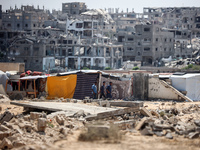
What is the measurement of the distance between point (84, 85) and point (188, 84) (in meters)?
5.04

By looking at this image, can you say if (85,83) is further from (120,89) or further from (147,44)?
(147,44)

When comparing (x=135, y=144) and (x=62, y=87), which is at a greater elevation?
(x=135, y=144)

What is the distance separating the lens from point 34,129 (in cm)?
1177

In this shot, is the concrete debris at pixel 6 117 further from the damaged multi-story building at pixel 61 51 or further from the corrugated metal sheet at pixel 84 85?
the damaged multi-story building at pixel 61 51

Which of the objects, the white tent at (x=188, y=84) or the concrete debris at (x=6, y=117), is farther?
the white tent at (x=188, y=84)

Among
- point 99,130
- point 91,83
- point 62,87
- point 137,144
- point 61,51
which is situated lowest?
point 61,51

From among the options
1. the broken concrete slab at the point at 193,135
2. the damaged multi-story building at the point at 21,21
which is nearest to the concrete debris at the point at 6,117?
the broken concrete slab at the point at 193,135

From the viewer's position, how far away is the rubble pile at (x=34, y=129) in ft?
34.9

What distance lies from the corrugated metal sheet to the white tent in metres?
3.94

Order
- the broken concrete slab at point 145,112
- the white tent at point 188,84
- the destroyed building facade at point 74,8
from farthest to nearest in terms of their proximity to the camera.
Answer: the destroyed building facade at point 74,8 < the white tent at point 188,84 < the broken concrete slab at point 145,112

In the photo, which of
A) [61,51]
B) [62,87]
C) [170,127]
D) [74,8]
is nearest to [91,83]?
[62,87]

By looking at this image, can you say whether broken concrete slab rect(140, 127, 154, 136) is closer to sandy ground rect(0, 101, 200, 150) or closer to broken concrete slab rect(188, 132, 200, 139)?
sandy ground rect(0, 101, 200, 150)

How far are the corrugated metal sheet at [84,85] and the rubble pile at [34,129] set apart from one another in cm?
685

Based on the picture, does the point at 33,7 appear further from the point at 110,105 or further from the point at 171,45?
the point at 110,105
